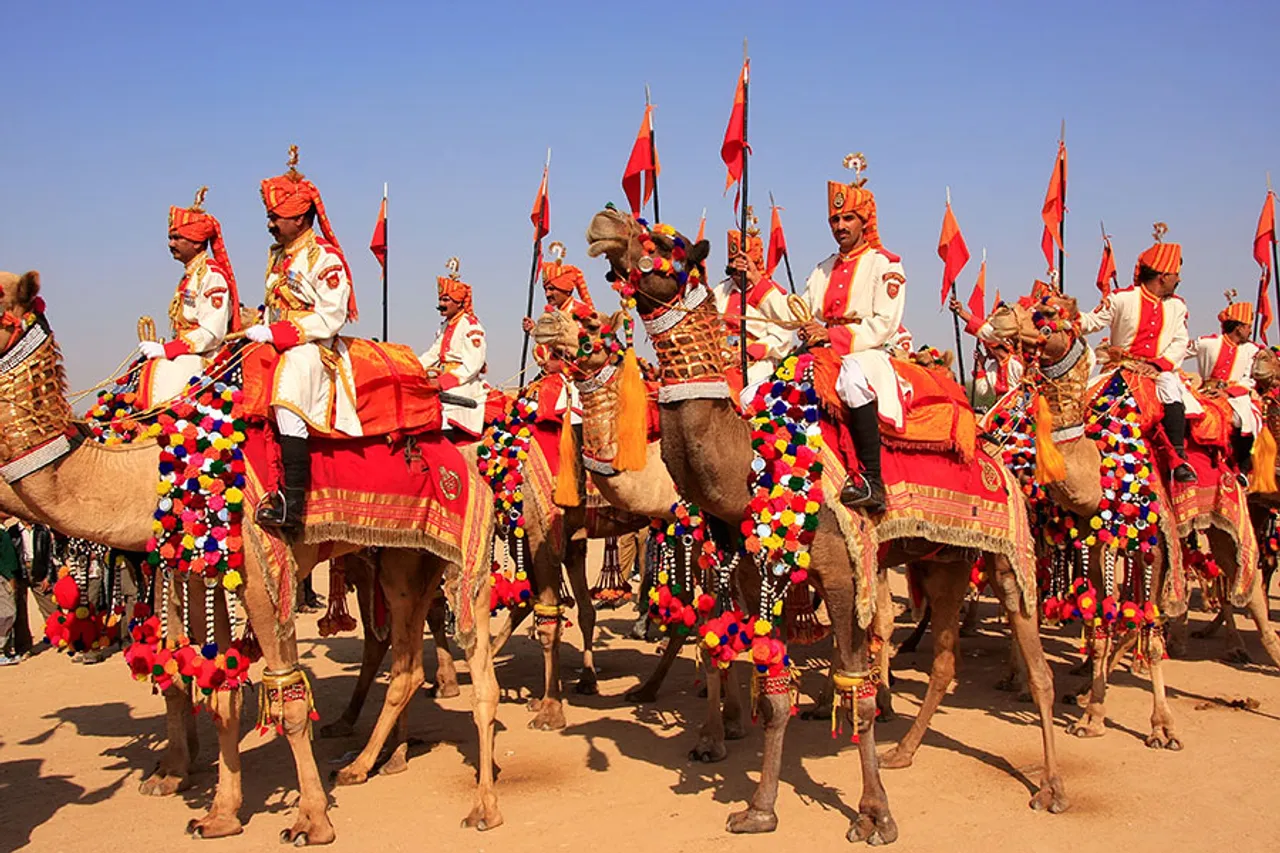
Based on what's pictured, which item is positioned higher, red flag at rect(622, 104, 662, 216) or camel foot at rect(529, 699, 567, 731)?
red flag at rect(622, 104, 662, 216)

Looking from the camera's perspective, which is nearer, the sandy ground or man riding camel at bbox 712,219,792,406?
the sandy ground

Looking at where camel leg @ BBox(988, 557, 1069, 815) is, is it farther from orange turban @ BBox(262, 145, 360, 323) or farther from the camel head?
orange turban @ BBox(262, 145, 360, 323)

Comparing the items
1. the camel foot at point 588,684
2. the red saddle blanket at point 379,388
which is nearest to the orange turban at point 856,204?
the red saddle blanket at point 379,388

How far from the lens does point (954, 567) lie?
8.43 m

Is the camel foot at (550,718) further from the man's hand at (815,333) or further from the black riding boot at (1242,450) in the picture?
the black riding boot at (1242,450)

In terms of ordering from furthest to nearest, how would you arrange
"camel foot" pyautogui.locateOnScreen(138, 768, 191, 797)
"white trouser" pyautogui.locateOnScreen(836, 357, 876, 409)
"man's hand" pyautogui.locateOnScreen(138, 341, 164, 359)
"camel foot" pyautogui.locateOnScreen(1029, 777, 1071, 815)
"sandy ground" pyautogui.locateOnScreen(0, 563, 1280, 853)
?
1. "camel foot" pyautogui.locateOnScreen(138, 768, 191, 797)
2. "man's hand" pyautogui.locateOnScreen(138, 341, 164, 359)
3. "camel foot" pyautogui.locateOnScreen(1029, 777, 1071, 815)
4. "sandy ground" pyautogui.locateOnScreen(0, 563, 1280, 853)
5. "white trouser" pyautogui.locateOnScreen(836, 357, 876, 409)

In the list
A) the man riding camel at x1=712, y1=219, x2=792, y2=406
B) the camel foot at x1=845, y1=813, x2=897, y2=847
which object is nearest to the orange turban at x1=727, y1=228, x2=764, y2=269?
the man riding camel at x1=712, y1=219, x2=792, y2=406

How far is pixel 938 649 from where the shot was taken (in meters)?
8.27

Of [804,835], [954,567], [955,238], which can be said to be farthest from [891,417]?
[955,238]

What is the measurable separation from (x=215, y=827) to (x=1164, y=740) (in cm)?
693

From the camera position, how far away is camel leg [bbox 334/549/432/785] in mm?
7953

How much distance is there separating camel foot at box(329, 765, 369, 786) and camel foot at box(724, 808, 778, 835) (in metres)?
2.84

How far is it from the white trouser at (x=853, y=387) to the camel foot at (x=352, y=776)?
173 inches

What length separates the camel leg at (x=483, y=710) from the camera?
6.96 m
